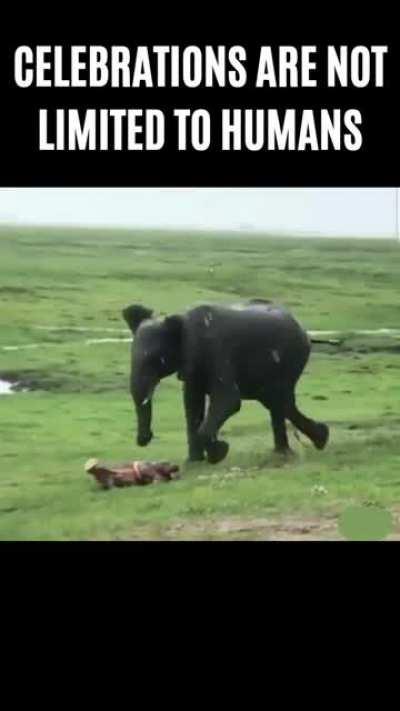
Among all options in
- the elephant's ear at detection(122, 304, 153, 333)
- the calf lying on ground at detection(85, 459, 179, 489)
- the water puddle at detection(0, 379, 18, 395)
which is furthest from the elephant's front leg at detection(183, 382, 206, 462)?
the water puddle at detection(0, 379, 18, 395)

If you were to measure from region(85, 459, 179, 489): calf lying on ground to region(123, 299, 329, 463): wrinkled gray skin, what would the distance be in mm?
124

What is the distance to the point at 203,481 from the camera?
15.8ft

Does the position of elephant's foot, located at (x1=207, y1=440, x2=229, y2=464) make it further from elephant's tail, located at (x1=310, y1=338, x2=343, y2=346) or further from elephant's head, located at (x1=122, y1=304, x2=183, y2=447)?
elephant's tail, located at (x1=310, y1=338, x2=343, y2=346)

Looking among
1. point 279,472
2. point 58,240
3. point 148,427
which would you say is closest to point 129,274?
point 58,240

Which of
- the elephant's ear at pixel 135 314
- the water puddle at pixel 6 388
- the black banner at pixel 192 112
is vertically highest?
the black banner at pixel 192 112

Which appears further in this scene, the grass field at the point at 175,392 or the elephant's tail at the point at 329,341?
the elephant's tail at the point at 329,341

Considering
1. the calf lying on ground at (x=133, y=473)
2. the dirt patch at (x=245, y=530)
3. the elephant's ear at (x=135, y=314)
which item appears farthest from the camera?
the elephant's ear at (x=135, y=314)

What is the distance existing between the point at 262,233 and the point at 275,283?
0.25m

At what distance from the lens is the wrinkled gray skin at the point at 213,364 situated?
4848 millimetres

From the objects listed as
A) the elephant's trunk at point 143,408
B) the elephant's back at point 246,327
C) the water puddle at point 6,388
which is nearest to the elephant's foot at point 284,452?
the elephant's back at point 246,327

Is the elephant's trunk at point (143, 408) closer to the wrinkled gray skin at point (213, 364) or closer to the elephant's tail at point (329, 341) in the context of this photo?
the wrinkled gray skin at point (213, 364)

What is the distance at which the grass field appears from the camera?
472 centimetres

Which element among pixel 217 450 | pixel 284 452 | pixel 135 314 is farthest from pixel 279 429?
pixel 135 314

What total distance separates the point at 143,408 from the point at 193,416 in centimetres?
23
